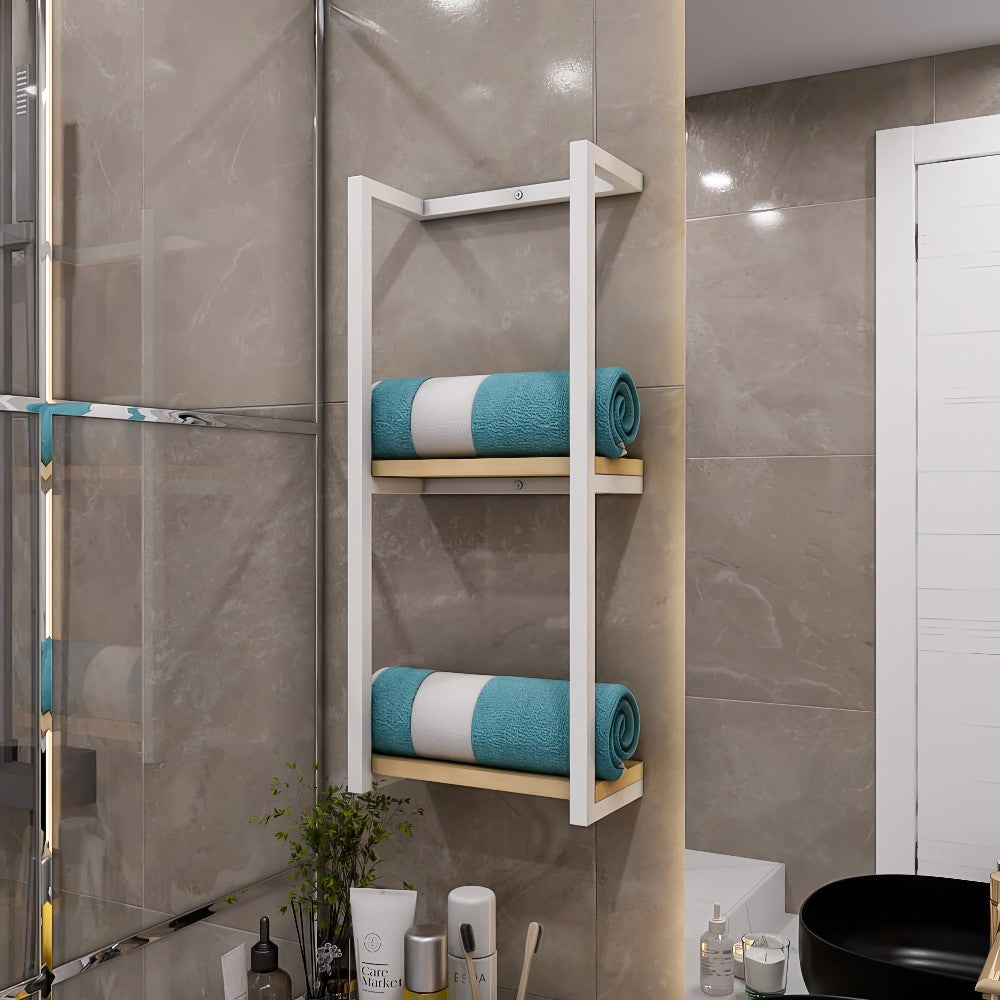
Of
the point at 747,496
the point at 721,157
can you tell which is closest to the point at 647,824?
the point at 747,496

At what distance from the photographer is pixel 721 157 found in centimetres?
114

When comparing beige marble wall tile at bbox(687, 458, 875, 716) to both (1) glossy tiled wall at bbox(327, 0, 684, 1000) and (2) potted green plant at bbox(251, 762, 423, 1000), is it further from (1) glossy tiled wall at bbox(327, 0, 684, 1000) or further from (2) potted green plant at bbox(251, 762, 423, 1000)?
(2) potted green plant at bbox(251, 762, 423, 1000)

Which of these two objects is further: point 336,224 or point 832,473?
point 336,224

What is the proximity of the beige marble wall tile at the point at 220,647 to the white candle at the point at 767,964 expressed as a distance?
1.98 ft

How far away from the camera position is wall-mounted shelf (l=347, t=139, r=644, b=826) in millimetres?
1085

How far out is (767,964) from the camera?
1093mm

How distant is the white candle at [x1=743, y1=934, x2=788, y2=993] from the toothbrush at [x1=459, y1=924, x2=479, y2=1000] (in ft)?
0.97

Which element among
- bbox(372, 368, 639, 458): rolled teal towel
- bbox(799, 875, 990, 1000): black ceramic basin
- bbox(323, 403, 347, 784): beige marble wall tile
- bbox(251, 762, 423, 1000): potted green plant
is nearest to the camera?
bbox(799, 875, 990, 1000): black ceramic basin

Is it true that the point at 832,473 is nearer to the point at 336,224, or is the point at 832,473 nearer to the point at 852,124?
the point at 852,124

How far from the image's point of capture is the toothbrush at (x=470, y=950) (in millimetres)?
1150

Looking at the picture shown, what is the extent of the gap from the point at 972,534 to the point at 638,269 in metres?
0.46

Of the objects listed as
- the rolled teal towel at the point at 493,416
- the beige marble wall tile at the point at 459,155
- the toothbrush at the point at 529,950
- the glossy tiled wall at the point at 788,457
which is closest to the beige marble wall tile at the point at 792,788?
the glossy tiled wall at the point at 788,457

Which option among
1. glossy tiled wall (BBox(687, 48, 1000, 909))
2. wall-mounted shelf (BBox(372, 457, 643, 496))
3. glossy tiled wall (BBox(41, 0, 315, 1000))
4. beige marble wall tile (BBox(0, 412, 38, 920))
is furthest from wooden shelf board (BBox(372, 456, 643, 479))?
beige marble wall tile (BBox(0, 412, 38, 920))

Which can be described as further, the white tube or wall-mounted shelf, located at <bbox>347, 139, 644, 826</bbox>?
the white tube
